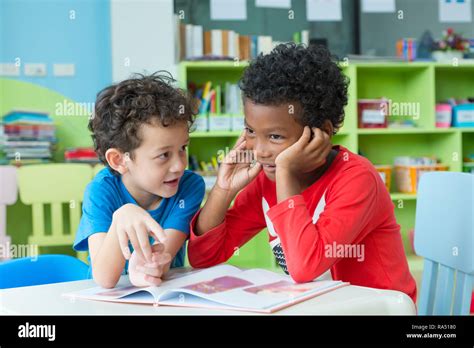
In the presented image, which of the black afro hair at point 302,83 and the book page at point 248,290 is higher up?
the black afro hair at point 302,83

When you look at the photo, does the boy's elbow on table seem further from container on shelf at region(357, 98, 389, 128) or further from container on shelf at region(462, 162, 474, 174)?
container on shelf at region(462, 162, 474, 174)

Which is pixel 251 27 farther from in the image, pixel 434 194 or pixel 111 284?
pixel 111 284

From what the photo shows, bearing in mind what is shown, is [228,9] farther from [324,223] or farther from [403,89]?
[324,223]

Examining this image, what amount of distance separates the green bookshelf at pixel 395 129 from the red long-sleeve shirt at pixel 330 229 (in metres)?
1.83

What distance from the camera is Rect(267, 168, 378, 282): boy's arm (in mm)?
1030

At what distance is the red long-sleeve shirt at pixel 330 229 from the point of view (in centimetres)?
106

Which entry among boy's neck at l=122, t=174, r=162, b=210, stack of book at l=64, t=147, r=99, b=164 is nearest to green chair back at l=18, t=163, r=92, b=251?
stack of book at l=64, t=147, r=99, b=164

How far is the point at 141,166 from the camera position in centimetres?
119

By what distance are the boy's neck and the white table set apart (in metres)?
0.34

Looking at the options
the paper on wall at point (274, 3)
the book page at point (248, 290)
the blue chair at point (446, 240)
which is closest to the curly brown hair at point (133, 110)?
the book page at point (248, 290)

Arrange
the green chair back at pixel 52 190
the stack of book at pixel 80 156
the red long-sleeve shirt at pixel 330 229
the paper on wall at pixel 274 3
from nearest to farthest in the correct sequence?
the red long-sleeve shirt at pixel 330 229, the green chair back at pixel 52 190, the stack of book at pixel 80 156, the paper on wall at pixel 274 3

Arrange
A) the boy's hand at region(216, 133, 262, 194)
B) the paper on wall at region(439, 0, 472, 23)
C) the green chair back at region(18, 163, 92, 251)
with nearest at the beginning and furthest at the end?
the boy's hand at region(216, 133, 262, 194), the green chair back at region(18, 163, 92, 251), the paper on wall at region(439, 0, 472, 23)

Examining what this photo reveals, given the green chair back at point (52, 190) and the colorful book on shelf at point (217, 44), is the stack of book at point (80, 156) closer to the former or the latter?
the green chair back at point (52, 190)

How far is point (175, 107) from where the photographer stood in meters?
1.22
